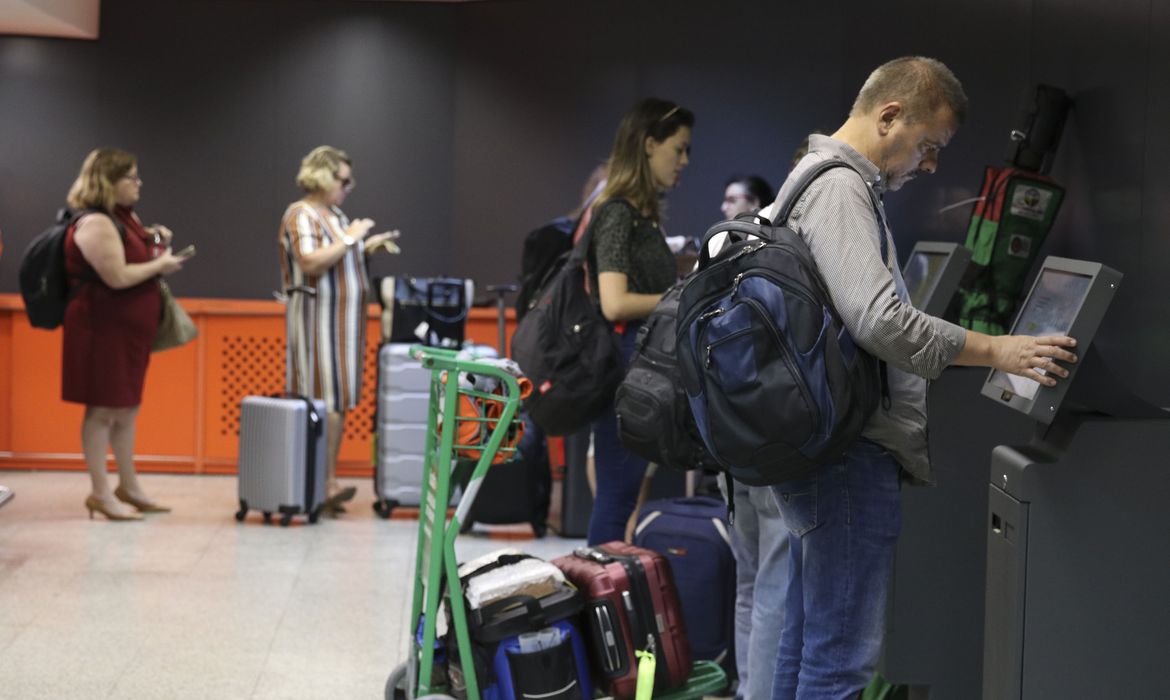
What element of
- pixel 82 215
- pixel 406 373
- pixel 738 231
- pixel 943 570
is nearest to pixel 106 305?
pixel 82 215

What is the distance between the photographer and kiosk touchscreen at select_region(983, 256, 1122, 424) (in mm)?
2346

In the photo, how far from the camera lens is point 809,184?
98.9 inches

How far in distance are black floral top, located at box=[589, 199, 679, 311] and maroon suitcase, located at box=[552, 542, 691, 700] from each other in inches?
28.8

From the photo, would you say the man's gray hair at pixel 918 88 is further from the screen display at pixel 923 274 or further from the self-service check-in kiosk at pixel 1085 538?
the screen display at pixel 923 274

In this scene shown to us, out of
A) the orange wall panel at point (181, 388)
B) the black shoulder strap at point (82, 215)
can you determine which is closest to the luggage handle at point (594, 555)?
the black shoulder strap at point (82, 215)

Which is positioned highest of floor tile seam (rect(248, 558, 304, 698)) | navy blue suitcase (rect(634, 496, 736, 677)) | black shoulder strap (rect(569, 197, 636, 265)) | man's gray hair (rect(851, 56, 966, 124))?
man's gray hair (rect(851, 56, 966, 124))

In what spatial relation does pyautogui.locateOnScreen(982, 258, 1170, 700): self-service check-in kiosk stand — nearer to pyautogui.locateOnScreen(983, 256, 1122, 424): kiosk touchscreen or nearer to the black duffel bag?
pyautogui.locateOnScreen(983, 256, 1122, 424): kiosk touchscreen

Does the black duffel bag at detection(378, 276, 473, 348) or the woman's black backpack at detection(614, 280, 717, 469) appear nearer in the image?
the woman's black backpack at detection(614, 280, 717, 469)

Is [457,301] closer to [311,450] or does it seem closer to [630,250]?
[311,450]

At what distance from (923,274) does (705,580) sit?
42.4 inches

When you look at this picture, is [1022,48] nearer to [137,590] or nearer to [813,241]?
[813,241]

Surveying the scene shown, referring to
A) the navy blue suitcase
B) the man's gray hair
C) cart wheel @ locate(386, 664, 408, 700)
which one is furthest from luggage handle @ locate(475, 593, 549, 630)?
the man's gray hair

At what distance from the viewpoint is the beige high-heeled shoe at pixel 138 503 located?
683cm

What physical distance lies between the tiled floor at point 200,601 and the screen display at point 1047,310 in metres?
2.22
